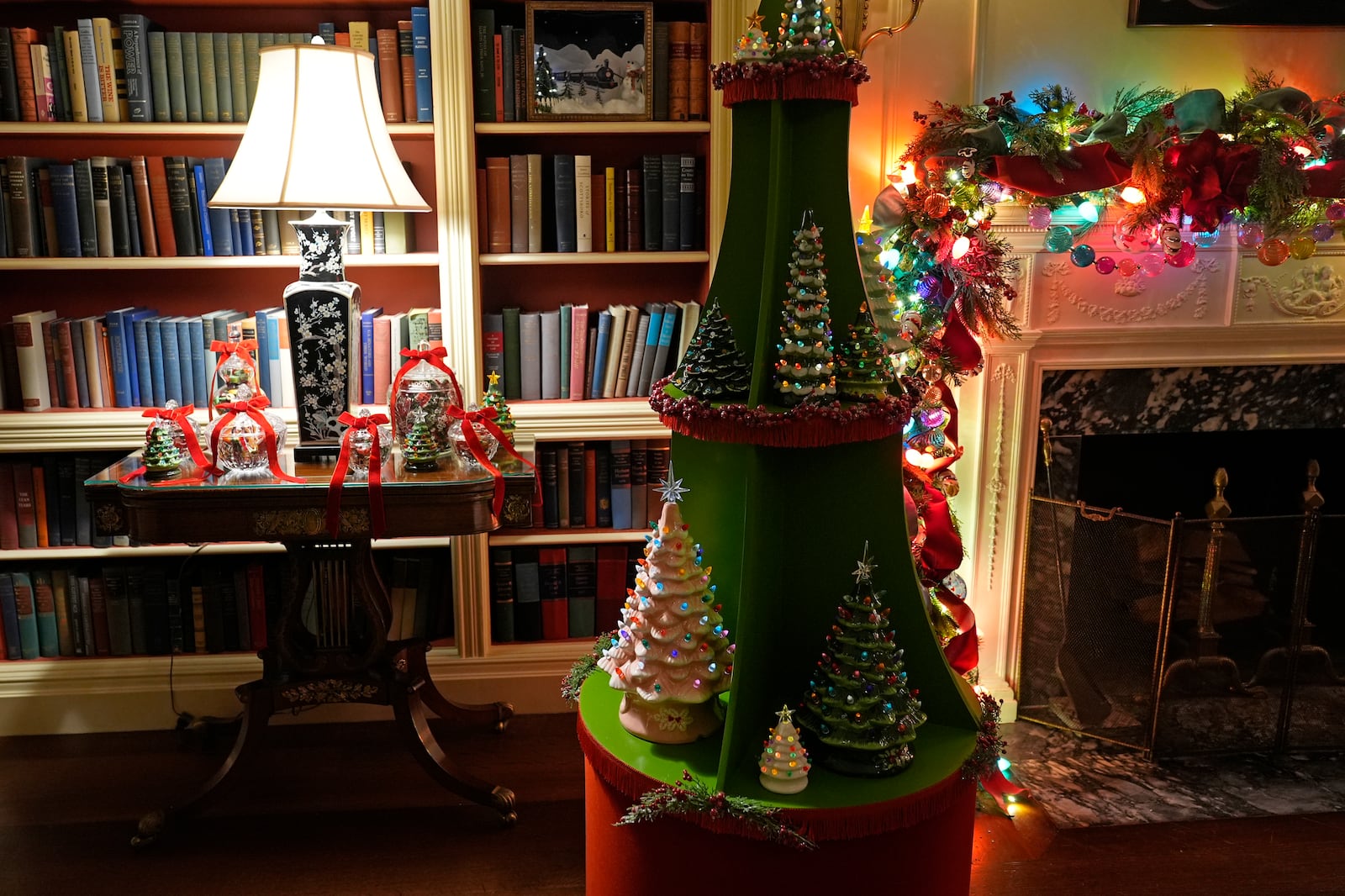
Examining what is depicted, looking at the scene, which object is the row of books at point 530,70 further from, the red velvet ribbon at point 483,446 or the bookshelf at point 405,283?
the red velvet ribbon at point 483,446

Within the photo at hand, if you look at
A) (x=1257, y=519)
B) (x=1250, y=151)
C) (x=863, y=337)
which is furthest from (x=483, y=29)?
(x=1257, y=519)

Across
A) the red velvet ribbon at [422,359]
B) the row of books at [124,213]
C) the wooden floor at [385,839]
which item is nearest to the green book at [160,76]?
the row of books at [124,213]

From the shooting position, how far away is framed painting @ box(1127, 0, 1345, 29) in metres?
2.54

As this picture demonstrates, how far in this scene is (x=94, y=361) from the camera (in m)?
2.67

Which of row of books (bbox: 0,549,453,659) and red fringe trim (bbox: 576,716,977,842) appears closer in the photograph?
red fringe trim (bbox: 576,716,977,842)

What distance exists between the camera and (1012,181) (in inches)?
91.0

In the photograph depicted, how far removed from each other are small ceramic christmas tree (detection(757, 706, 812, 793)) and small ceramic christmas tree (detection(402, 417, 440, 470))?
0.98m

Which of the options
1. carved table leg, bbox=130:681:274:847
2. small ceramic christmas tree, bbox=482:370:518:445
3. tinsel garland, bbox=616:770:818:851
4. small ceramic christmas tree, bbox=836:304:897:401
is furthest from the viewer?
small ceramic christmas tree, bbox=482:370:518:445

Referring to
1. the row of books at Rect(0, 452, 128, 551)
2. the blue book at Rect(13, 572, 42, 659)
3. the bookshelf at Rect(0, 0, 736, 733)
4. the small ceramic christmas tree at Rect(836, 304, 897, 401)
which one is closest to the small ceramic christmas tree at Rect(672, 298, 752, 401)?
the small ceramic christmas tree at Rect(836, 304, 897, 401)

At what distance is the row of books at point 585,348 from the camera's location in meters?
2.76

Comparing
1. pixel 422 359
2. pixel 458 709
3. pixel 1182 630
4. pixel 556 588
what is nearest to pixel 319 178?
pixel 422 359

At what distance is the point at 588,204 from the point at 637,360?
0.42m

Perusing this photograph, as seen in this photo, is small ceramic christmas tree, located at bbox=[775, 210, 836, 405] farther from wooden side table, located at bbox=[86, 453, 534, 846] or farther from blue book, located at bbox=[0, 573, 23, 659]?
blue book, located at bbox=[0, 573, 23, 659]

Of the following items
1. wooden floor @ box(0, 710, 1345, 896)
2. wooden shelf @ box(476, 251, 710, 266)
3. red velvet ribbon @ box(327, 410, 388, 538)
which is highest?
wooden shelf @ box(476, 251, 710, 266)
